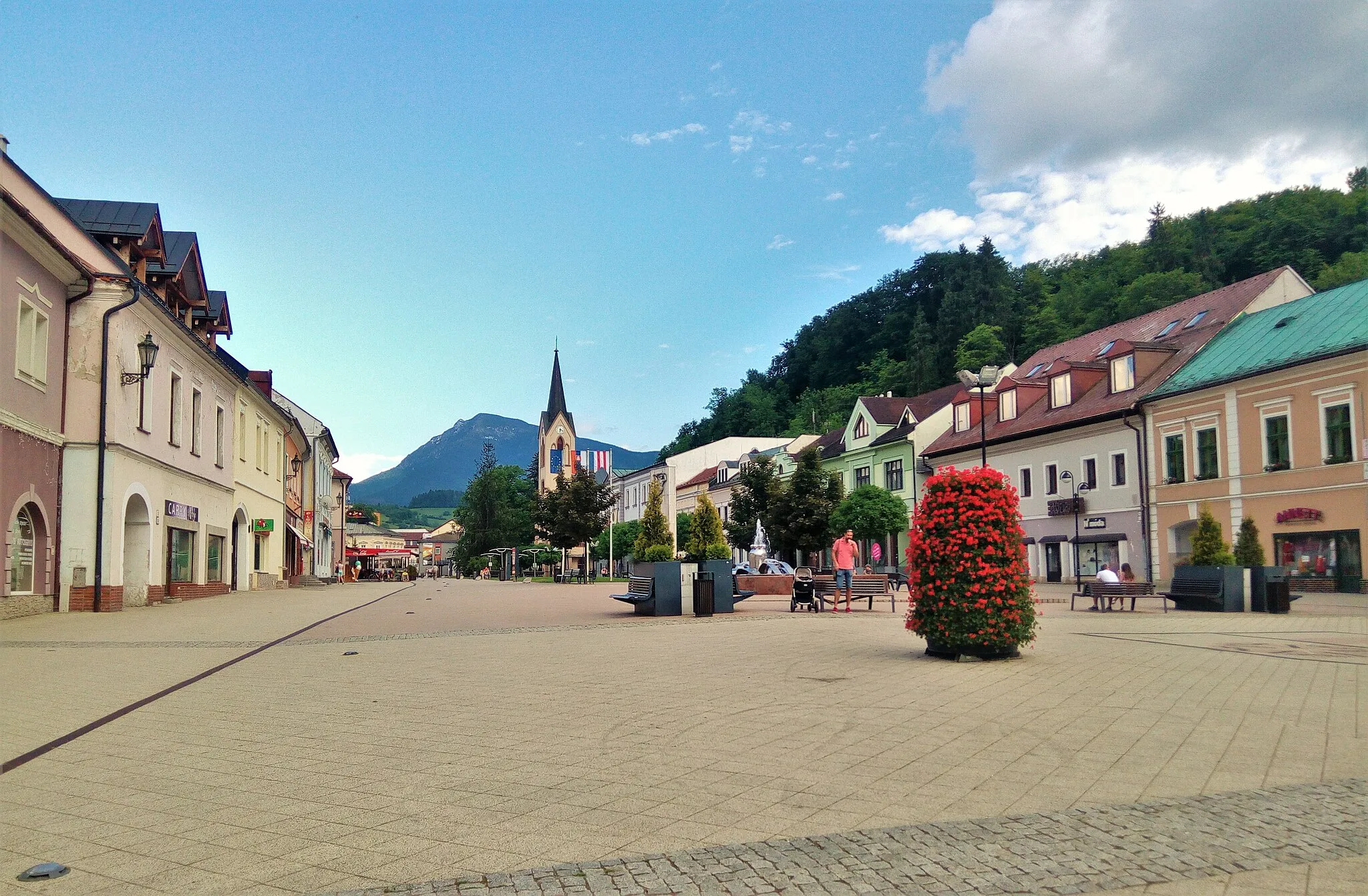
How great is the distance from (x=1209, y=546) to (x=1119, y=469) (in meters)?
18.3

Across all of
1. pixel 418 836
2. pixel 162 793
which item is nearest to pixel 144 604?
pixel 162 793

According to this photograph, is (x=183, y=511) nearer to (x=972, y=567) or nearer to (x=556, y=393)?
(x=972, y=567)

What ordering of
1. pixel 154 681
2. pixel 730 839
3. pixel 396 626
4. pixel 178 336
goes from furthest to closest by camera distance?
1. pixel 178 336
2. pixel 396 626
3. pixel 154 681
4. pixel 730 839

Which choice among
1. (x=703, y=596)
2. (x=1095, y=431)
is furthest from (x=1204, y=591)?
(x=1095, y=431)

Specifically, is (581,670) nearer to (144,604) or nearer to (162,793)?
(162,793)

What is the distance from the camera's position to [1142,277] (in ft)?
193

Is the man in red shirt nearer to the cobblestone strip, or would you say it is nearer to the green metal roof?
the cobblestone strip

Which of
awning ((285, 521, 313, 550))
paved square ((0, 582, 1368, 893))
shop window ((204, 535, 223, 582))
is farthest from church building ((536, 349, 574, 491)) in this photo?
paved square ((0, 582, 1368, 893))

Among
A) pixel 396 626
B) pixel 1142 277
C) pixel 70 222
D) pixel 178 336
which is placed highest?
pixel 1142 277

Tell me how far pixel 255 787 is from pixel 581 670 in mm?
5470

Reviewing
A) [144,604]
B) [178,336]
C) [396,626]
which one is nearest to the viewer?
[396,626]

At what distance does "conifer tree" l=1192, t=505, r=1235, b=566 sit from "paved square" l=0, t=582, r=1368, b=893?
8841 mm

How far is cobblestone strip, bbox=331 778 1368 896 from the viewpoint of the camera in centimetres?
417

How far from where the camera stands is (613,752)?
265 inches
